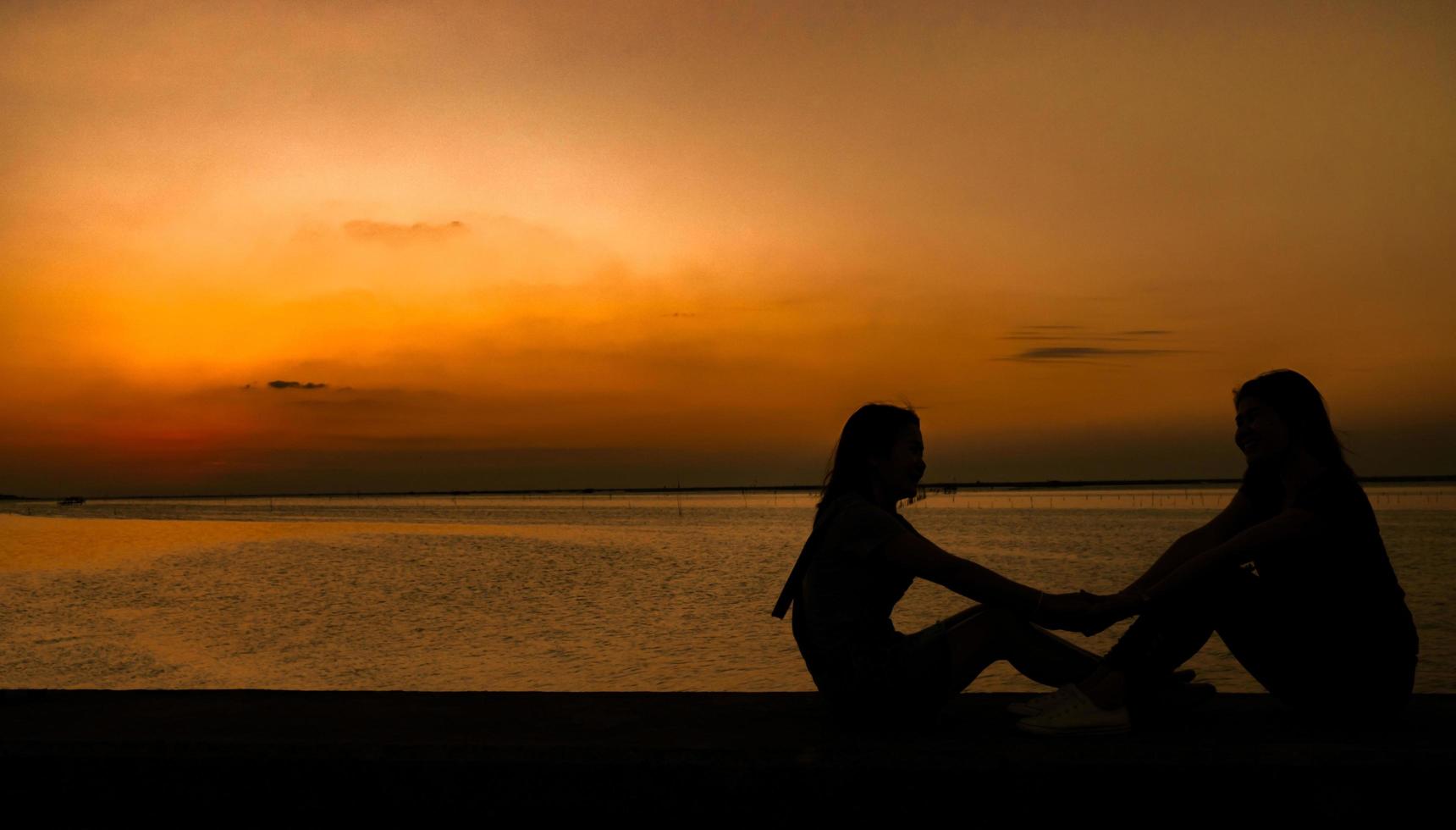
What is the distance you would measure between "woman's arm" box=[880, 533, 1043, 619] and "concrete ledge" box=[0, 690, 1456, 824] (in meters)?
0.50

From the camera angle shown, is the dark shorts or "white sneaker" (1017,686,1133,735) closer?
"white sneaker" (1017,686,1133,735)

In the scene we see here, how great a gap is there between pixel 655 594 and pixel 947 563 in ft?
72.0

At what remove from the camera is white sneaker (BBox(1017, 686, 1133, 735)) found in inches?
163

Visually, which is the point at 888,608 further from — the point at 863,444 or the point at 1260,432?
the point at 1260,432

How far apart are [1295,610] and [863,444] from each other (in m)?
1.71

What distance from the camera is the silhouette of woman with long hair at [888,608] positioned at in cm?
427

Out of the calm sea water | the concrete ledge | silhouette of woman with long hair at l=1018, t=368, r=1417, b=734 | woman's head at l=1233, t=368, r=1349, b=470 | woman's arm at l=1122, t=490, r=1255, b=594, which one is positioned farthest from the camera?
the calm sea water

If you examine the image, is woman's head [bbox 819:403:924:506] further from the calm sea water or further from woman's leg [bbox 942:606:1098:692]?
the calm sea water

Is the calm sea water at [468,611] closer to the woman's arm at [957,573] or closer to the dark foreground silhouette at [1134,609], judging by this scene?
the dark foreground silhouette at [1134,609]

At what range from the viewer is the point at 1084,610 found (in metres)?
4.38

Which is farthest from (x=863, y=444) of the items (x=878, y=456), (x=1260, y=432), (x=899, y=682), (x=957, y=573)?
(x=1260, y=432)

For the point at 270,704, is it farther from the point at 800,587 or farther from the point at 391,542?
the point at 391,542

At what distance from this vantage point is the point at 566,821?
4.07 m

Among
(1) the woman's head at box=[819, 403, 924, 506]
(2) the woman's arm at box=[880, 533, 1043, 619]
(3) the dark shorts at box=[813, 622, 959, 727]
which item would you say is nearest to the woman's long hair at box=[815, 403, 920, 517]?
(1) the woman's head at box=[819, 403, 924, 506]
